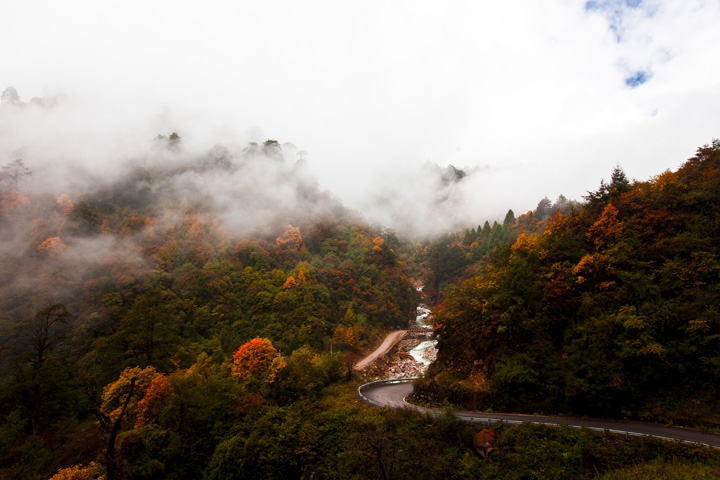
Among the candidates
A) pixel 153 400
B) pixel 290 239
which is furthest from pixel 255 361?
pixel 290 239

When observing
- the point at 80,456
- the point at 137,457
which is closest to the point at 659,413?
the point at 137,457

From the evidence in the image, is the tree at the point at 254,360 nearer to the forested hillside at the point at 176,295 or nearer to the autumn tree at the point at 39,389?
the forested hillside at the point at 176,295

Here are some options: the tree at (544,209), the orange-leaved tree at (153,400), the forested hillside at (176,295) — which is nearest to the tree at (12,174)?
the forested hillside at (176,295)

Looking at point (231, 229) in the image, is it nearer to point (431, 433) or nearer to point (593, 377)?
point (431, 433)

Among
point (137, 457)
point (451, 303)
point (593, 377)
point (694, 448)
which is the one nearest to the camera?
point (694, 448)

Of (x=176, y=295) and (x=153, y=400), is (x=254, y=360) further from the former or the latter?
(x=176, y=295)
